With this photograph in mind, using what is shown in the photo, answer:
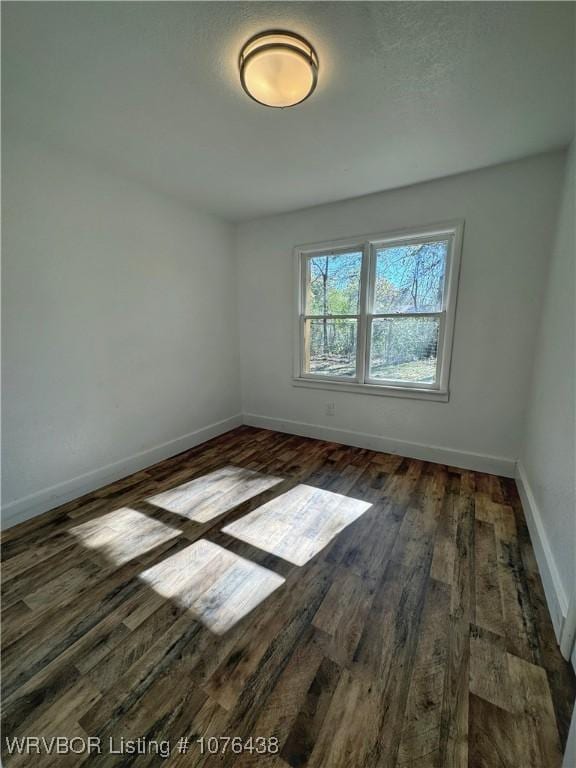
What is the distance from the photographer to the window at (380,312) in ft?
9.13

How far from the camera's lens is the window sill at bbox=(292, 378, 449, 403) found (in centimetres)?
287

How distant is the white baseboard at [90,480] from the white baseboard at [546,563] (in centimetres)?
306

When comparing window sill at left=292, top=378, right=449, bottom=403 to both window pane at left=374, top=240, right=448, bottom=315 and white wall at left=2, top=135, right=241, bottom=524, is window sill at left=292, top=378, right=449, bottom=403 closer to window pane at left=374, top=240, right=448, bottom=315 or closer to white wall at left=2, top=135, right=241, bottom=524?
window pane at left=374, top=240, right=448, bottom=315

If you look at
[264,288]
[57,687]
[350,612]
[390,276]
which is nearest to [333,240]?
[390,276]

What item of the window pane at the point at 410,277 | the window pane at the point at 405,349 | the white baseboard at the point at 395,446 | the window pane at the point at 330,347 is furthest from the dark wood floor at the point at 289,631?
the window pane at the point at 410,277

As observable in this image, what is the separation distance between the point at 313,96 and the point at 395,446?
9.45 ft

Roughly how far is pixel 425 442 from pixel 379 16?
293 centimetres

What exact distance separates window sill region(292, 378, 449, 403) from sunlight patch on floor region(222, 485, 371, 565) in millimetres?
1221

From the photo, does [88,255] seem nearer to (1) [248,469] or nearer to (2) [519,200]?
(1) [248,469]

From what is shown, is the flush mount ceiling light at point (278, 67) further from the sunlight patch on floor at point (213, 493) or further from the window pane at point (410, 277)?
the sunlight patch on floor at point (213, 493)

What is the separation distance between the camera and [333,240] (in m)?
3.16

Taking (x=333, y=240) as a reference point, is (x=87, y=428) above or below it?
below

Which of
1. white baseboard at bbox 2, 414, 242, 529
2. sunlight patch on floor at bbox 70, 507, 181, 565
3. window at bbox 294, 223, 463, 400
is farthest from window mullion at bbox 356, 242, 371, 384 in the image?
sunlight patch on floor at bbox 70, 507, 181, 565

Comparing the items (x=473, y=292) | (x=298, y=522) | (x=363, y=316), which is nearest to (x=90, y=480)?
(x=298, y=522)
